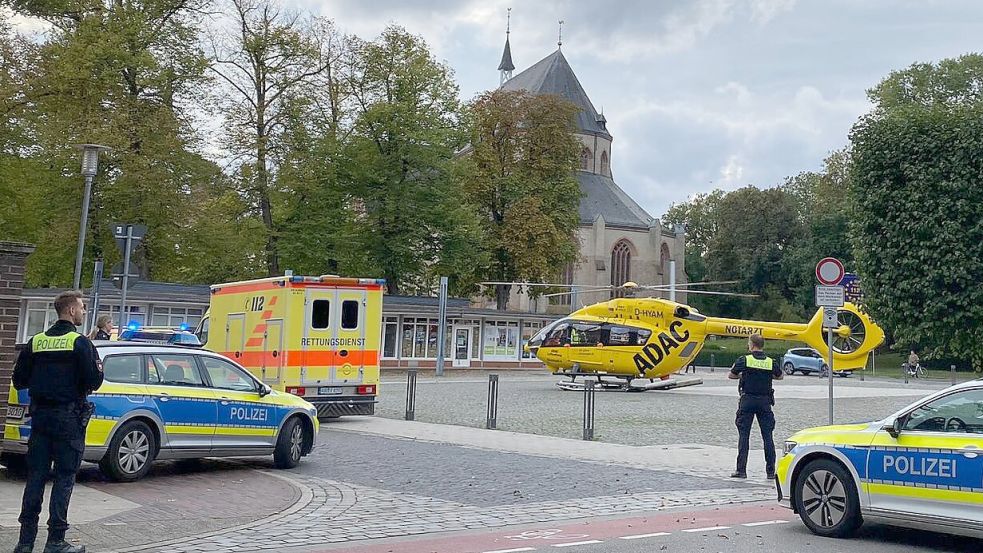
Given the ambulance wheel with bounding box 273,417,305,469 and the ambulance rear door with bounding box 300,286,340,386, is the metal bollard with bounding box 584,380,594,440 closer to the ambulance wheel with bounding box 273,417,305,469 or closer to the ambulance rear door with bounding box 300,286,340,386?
the ambulance rear door with bounding box 300,286,340,386

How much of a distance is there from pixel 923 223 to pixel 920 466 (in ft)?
71.3

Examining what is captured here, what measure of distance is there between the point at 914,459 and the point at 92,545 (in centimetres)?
654

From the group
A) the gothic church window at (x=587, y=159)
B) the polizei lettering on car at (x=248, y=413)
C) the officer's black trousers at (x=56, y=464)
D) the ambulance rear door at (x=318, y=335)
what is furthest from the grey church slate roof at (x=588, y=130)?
the officer's black trousers at (x=56, y=464)

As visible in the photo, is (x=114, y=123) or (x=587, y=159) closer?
(x=114, y=123)

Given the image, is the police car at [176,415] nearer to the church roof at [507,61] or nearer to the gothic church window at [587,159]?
the gothic church window at [587,159]

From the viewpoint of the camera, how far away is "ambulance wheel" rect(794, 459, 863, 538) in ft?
27.2

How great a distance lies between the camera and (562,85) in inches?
3142

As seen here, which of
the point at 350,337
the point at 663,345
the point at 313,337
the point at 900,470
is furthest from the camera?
the point at 663,345

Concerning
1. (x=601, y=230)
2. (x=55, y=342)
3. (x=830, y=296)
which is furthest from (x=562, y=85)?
(x=55, y=342)

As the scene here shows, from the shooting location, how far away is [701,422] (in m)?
20.4

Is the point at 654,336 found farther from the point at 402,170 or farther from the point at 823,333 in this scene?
the point at 402,170

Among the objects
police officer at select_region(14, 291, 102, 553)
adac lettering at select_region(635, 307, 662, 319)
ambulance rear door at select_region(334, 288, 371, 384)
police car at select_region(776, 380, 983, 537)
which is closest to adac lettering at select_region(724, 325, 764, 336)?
adac lettering at select_region(635, 307, 662, 319)

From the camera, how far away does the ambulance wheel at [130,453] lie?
10453mm

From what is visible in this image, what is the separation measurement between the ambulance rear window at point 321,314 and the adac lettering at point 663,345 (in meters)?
14.9
